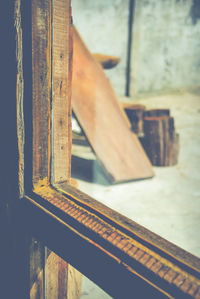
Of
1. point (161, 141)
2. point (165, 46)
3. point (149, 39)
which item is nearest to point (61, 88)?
point (161, 141)

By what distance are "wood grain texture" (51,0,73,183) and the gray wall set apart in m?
5.79

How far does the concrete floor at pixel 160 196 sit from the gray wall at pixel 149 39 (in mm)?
3364

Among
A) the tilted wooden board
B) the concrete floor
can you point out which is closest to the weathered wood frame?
the concrete floor

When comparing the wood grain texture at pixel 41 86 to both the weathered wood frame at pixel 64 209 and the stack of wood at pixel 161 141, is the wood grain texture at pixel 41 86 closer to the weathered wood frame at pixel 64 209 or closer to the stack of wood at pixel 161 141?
the weathered wood frame at pixel 64 209

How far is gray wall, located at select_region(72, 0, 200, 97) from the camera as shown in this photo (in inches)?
274

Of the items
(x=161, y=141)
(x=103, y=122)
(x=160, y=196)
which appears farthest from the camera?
(x=161, y=141)

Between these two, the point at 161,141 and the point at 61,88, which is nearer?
the point at 61,88

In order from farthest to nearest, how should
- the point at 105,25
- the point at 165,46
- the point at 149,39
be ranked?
1. the point at 165,46
2. the point at 149,39
3. the point at 105,25

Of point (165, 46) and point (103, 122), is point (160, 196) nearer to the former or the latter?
point (103, 122)

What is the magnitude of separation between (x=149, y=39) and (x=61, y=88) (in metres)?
7.15

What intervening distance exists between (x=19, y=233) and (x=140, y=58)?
7.04 meters

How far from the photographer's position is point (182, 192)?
3.34m

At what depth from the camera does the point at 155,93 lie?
8266 millimetres

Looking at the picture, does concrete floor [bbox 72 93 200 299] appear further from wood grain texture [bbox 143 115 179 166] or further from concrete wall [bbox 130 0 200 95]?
concrete wall [bbox 130 0 200 95]
